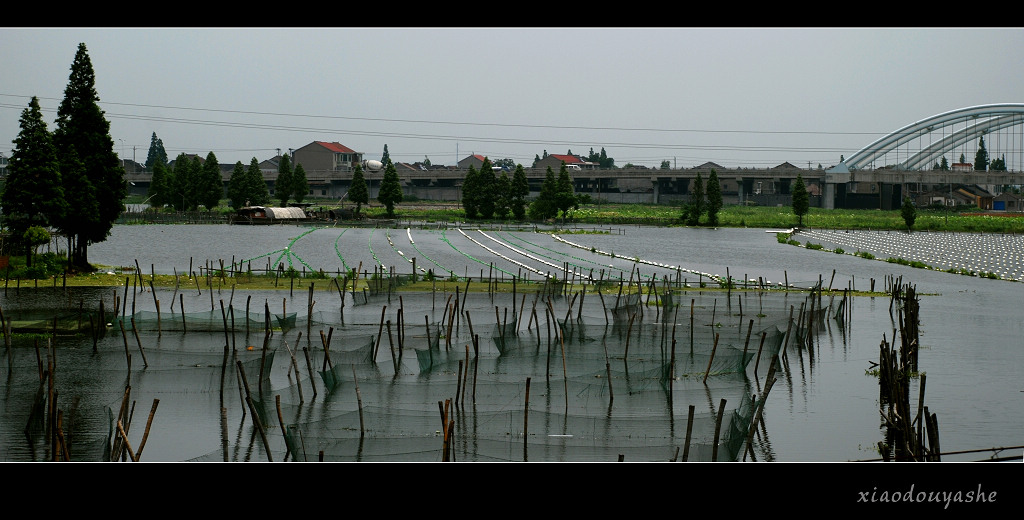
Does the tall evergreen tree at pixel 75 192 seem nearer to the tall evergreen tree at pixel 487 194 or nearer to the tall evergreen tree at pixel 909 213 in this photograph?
the tall evergreen tree at pixel 487 194

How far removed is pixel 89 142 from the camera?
34500 mm

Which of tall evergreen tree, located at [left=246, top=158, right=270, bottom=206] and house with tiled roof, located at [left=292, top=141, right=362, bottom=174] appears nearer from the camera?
tall evergreen tree, located at [left=246, top=158, right=270, bottom=206]

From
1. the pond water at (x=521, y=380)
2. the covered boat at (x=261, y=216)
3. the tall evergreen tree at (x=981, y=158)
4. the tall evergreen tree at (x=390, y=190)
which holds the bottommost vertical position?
the pond water at (x=521, y=380)

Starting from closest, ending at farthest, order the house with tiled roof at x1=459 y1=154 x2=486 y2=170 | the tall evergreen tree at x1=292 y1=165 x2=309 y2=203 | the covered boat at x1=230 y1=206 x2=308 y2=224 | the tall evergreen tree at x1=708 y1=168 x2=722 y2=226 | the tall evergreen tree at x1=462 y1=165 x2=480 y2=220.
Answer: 1. the covered boat at x1=230 y1=206 x2=308 y2=224
2. the tall evergreen tree at x1=708 y1=168 x2=722 y2=226
3. the tall evergreen tree at x1=462 y1=165 x2=480 y2=220
4. the tall evergreen tree at x1=292 y1=165 x2=309 y2=203
5. the house with tiled roof at x1=459 y1=154 x2=486 y2=170

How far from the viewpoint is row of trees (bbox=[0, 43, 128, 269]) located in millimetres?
31891

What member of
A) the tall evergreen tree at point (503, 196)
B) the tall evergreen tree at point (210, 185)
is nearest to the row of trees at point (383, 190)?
the tall evergreen tree at point (503, 196)

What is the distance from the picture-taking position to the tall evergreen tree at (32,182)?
31.8m

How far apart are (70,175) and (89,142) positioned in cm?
170

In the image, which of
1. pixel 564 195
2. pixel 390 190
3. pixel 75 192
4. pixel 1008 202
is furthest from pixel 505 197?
pixel 1008 202

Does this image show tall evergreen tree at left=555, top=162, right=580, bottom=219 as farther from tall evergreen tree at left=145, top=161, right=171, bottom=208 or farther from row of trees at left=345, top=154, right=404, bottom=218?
tall evergreen tree at left=145, top=161, right=171, bottom=208

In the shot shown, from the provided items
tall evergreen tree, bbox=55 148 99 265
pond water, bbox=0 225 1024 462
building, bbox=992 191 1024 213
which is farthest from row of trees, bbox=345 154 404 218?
building, bbox=992 191 1024 213

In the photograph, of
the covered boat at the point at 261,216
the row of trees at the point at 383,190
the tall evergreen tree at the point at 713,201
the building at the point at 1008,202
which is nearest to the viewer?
the covered boat at the point at 261,216

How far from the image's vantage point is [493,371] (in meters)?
17.4
